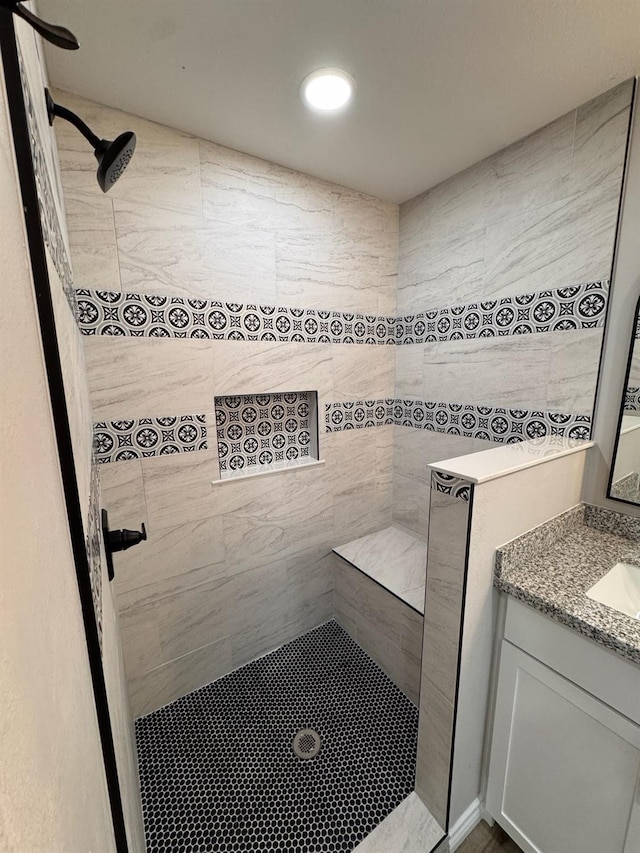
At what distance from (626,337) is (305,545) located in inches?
65.6

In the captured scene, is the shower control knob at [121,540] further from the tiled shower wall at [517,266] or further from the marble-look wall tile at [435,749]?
the tiled shower wall at [517,266]

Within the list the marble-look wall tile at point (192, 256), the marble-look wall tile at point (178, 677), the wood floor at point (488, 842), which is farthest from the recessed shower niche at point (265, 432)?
the wood floor at point (488, 842)

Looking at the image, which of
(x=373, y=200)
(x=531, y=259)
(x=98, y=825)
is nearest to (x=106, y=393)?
(x=98, y=825)

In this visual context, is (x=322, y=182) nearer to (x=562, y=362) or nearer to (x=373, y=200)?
(x=373, y=200)

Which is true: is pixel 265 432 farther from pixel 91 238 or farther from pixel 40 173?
pixel 40 173

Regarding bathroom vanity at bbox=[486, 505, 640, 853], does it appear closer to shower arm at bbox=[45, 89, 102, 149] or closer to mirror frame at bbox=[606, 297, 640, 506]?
mirror frame at bbox=[606, 297, 640, 506]

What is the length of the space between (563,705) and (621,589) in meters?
0.40

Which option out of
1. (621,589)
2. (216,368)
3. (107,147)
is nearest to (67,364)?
(107,147)

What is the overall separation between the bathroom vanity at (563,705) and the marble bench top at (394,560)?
0.55 meters

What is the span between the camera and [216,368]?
1.55m

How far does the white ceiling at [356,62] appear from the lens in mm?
938

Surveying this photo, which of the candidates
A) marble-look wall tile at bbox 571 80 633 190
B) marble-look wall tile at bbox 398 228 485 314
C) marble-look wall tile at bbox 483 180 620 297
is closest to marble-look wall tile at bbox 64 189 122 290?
marble-look wall tile at bbox 398 228 485 314

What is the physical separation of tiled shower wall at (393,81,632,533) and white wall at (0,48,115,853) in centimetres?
165

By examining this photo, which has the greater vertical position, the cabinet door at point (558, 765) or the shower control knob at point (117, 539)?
the shower control knob at point (117, 539)
